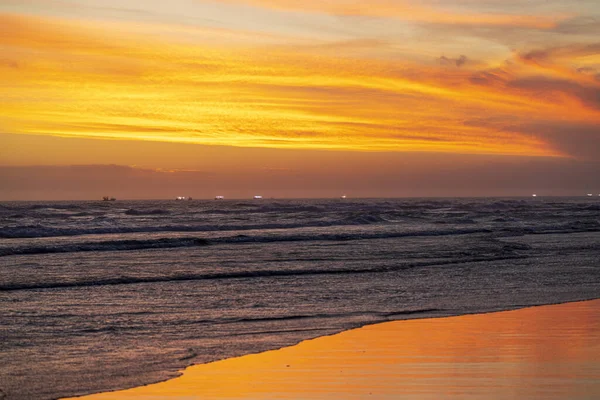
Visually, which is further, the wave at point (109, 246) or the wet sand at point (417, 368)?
the wave at point (109, 246)

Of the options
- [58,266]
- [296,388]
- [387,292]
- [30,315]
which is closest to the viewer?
[296,388]

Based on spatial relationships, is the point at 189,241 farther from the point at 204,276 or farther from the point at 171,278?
the point at 171,278

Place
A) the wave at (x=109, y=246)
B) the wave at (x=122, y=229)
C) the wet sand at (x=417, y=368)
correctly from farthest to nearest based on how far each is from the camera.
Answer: the wave at (x=122, y=229) → the wave at (x=109, y=246) → the wet sand at (x=417, y=368)

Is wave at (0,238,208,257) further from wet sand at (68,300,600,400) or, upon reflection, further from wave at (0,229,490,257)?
wet sand at (68,300,600,400)

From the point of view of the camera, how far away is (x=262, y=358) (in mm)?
8891

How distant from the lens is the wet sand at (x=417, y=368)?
7203 mm

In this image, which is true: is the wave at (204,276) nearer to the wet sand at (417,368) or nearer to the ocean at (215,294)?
the ocean at (215,294)

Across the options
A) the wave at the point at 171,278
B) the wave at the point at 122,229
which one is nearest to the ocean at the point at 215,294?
the wave at the point at 171,278

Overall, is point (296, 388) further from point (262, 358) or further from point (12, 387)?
point (12, 387)

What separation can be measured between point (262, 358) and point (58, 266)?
44.5 feet

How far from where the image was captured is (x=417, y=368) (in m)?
8.22

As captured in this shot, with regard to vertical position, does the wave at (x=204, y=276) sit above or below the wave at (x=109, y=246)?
above

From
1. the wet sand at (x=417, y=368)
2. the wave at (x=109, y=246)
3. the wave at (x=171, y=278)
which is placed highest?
the wet sand at (x=417, y=368)

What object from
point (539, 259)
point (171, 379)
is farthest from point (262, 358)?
point (539, 259)
